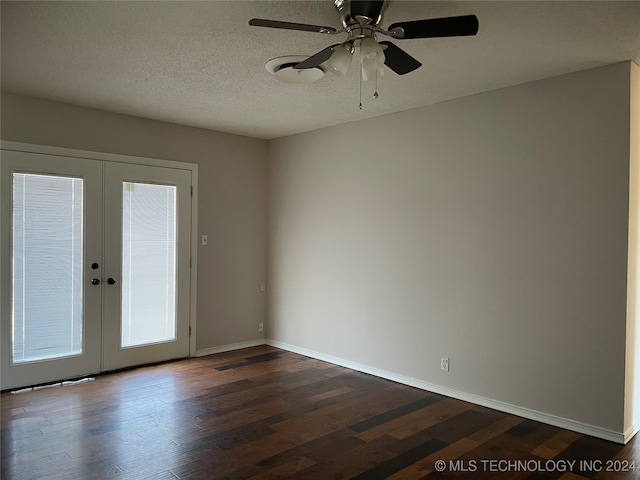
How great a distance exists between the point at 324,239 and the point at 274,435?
246cm

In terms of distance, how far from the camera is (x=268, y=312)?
5938 millimetres

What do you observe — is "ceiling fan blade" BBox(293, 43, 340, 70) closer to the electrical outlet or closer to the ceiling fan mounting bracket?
the ceiling fan mounting bracket

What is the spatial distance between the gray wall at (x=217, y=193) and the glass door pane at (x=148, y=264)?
348 mm

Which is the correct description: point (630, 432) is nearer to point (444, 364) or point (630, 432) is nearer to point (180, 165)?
point (444, 364)

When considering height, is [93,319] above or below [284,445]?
above

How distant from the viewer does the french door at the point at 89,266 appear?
4055 millimetres

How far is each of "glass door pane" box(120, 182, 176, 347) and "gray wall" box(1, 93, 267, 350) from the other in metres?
0.35

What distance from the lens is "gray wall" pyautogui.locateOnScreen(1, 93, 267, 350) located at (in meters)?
4.50

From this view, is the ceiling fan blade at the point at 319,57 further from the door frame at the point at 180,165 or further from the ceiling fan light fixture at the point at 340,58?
the door frame at the point at 180,165

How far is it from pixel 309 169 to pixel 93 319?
2737 millimetres

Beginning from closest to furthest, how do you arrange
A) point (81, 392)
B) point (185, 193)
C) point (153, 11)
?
point (153, 11) → point (81, 392) → point (185, 193)

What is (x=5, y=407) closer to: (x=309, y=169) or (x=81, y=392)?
(x=81, y=392)

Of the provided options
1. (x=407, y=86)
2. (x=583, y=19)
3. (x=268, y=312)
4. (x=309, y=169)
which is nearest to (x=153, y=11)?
(x=407, y=86)

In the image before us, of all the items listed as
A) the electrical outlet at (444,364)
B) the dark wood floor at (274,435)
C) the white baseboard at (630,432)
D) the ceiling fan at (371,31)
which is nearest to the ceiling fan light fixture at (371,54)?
the ceiling fan at (371,31)
